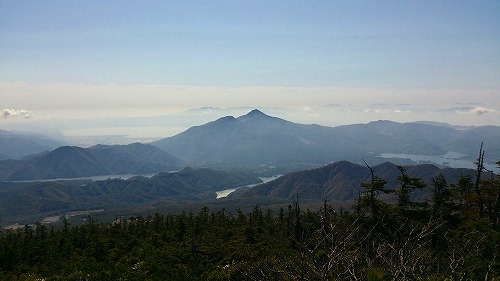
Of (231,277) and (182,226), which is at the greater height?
(231,277)

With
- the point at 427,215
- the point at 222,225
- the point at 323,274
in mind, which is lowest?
the point at 222,225

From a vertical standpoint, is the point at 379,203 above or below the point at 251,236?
above

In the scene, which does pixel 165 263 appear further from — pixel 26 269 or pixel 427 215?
pixel 427 215

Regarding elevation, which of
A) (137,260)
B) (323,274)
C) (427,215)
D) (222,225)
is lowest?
(222,225)

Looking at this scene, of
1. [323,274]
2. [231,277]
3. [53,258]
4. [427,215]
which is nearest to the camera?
[323,274]

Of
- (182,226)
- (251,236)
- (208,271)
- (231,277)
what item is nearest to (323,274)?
(231,277)

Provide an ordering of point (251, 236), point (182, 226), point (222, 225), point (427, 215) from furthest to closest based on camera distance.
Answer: point (222, 225) < point (182, 226) < point (251, 236) < point (427, 215)

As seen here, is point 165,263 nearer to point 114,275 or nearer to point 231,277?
point 114,275

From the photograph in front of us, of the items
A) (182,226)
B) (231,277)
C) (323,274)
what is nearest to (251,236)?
(182,226)

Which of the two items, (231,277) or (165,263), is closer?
(231,277)
